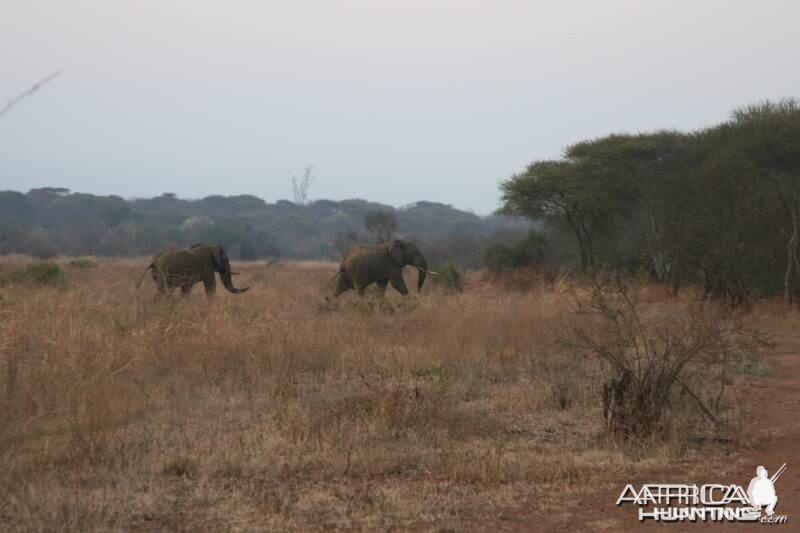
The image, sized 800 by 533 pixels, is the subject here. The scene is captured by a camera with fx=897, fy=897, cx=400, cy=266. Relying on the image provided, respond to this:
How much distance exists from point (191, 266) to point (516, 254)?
13901 mm

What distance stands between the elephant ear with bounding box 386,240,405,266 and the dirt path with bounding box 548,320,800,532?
28.6 feet

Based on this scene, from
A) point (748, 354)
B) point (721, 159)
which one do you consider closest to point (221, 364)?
point (748, 354)

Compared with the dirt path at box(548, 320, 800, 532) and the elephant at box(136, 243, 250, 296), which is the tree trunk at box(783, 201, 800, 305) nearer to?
the dirt path at box(548, 320, 800, 532)

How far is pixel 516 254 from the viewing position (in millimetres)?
27234

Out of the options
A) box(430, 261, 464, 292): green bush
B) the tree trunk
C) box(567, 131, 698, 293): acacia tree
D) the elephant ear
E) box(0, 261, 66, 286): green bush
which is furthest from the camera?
box(430, 261, 464, 292): green bush

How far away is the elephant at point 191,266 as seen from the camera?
1482cm

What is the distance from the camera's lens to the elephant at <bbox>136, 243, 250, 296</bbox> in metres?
14.8

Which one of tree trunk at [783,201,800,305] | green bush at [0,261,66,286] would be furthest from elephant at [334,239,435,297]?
tree trunk at [783,201,800,305]

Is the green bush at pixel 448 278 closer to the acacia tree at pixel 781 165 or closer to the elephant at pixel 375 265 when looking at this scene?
the elephant at pixel 375 265

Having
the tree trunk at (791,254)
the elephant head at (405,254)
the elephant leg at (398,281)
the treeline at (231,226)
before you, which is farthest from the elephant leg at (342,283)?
the treeline at (231,226)

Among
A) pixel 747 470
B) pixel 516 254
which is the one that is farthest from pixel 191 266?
pixel 516 254

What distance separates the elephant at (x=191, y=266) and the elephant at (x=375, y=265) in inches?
80.1

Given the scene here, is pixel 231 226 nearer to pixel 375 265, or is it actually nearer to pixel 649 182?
pixel 649 182

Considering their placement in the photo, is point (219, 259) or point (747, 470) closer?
point (747, 470)
